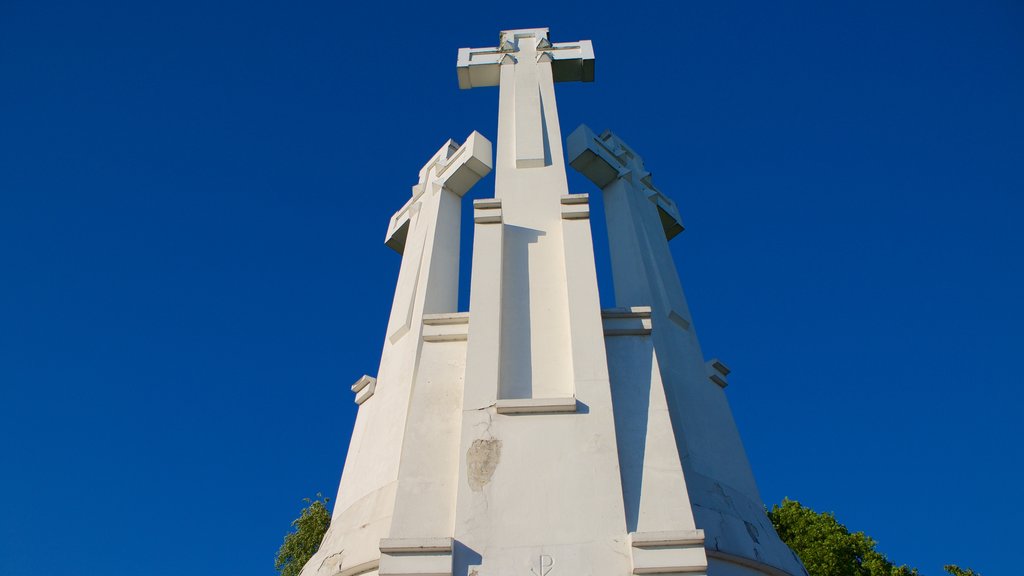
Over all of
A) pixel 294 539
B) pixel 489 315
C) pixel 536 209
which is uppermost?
pixel 294 539

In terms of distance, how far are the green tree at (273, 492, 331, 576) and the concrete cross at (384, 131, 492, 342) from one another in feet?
35.0

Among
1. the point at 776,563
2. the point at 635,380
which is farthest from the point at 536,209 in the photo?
the point at 776,563

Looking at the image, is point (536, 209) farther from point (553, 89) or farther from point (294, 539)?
point (294, 539)

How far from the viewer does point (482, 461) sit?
21.7ft

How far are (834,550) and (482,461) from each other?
19096mm

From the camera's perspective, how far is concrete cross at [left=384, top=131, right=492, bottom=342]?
10.6 m

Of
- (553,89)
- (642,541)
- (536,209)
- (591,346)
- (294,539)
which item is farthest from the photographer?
(294,539)

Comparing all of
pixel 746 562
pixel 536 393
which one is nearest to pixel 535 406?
pixel 536 393

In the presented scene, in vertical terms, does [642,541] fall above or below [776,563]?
below

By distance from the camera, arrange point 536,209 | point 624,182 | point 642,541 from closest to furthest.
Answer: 1. point 642,541
2. point 536,209
3. point 624,182

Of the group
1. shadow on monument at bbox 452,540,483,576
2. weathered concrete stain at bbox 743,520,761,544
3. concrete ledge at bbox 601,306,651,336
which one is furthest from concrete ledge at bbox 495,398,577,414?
weathered concrete stain at bbox 743,520,761,544

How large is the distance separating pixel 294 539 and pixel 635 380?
16.5 metres

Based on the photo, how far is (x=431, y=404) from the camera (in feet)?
24.4

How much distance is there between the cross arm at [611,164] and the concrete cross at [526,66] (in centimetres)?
113
